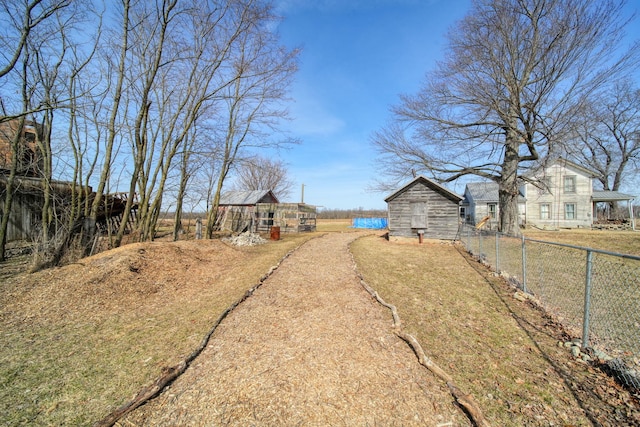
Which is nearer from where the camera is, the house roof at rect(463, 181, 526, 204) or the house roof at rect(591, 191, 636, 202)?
the house roof at rect(591, 191, 636, 202)

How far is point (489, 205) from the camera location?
99.3 ft

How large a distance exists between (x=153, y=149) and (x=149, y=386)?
46.0 feet

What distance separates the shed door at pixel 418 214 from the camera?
17000 millimetres

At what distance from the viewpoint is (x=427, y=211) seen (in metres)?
17.0

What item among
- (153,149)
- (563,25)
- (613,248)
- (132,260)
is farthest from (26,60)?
(613,248)

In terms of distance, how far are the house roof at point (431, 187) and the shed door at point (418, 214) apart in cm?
107

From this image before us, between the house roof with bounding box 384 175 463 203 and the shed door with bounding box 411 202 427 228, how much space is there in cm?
107

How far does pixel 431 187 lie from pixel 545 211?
63.1 feet

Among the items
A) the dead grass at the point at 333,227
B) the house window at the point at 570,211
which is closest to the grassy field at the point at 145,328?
the dead grass at the point at 333,227

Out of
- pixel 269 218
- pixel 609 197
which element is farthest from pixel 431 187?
pixel 609 197

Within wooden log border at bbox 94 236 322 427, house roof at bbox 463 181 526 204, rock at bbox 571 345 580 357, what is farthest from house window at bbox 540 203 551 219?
wooden log border at bbox 94 236 322 427

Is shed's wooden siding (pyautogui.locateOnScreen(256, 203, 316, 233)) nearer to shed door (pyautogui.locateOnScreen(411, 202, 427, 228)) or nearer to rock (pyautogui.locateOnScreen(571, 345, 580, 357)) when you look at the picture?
shed door (pyautogui.locateOnScreen(411, 202, 427, 228))

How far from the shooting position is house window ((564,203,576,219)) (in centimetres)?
2723

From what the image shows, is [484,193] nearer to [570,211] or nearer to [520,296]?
[570,211]
